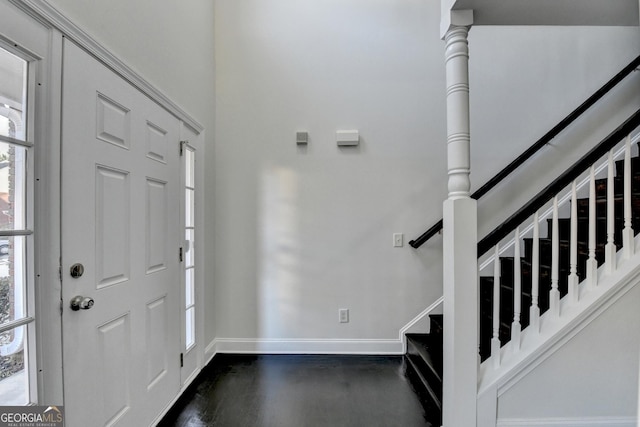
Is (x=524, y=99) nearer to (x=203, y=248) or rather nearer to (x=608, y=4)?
(x=608, y=4)

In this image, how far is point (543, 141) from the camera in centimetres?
252

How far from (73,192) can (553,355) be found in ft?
7.88

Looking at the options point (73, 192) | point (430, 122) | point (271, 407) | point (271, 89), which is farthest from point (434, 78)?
point (271, 407)

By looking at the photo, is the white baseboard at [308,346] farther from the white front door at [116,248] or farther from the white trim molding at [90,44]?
the white trim molding at [90,44]

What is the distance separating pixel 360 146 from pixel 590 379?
213 centimetres

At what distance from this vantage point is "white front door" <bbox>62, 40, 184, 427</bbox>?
1181 mm

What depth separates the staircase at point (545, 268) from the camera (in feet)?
5.08

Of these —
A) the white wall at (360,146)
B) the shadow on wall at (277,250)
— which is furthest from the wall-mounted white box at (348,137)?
the shadow on wall at (277,250)

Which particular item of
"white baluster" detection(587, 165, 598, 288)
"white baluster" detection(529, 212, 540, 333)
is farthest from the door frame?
"white baluster" detection(587, 165, 598, 288)

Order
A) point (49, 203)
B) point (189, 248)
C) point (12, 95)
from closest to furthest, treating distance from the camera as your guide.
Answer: point (12, 95) < point (49, 203) < point (189, 248)

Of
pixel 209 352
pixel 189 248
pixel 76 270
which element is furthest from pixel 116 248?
pixel 209 352

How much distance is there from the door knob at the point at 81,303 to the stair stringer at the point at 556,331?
1.91m

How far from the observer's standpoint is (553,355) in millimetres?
1549

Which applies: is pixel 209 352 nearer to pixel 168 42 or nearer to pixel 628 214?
pixel 168 42
